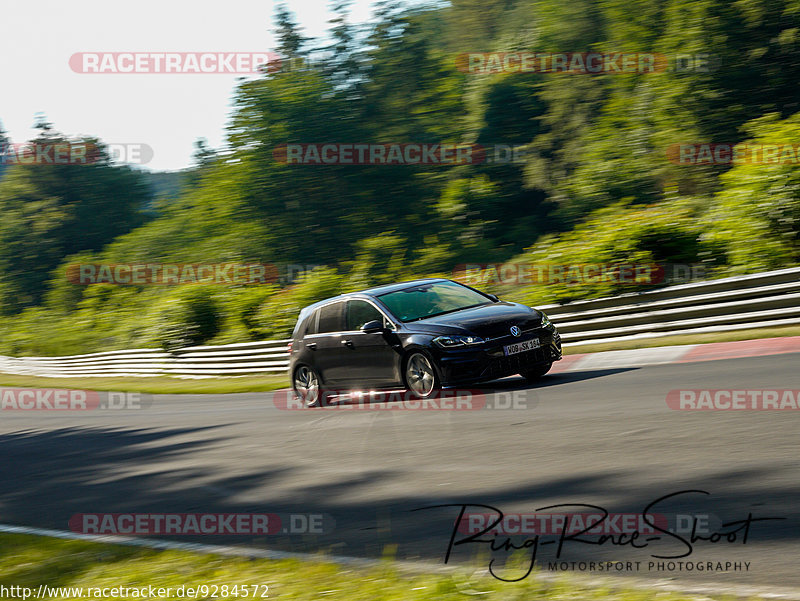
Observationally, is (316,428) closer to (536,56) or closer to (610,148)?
(610,148)

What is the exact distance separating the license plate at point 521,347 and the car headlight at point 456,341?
369 millimetres

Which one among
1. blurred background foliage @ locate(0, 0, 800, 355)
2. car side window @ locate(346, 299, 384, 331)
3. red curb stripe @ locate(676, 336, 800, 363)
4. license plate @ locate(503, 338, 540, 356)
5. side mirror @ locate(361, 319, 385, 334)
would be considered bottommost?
red curb stripe @ locate(676, 336, 800, 363)

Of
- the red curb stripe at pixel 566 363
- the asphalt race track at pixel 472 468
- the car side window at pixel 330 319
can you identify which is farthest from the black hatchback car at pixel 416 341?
the red curb stripe at pixel 566 363

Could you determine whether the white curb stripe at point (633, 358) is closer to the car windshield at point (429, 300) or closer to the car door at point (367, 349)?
the car windshield at point (429, 300)

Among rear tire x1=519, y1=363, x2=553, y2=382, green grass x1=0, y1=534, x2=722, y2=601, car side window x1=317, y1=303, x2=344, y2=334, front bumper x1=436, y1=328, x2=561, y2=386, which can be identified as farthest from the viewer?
car side window x1=317, y1=303, x2=344, y2=334

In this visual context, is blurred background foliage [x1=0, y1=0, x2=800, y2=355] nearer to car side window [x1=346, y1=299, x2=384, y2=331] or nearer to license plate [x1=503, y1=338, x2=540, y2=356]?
car side window [x1=346, y1=299, x2=384, y2=331]

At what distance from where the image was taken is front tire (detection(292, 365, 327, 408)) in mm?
13812

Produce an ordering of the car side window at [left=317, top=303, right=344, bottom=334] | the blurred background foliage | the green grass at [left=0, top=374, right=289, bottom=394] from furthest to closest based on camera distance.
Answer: the blurred background foliage → the green grass at [left=0, top=374, right=289, bottom=394] → the car side window at [left=317, top=303, right=344, bottom=334]

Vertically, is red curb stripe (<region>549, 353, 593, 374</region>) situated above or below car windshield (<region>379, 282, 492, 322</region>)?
below

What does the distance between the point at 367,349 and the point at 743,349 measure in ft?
16.9

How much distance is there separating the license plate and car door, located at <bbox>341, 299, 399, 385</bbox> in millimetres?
1550

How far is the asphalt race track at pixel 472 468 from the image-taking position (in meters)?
5.41

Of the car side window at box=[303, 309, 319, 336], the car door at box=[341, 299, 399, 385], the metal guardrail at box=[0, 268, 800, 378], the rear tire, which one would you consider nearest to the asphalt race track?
the rear tire

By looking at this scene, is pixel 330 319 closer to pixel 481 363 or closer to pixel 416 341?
pixel 416 341
